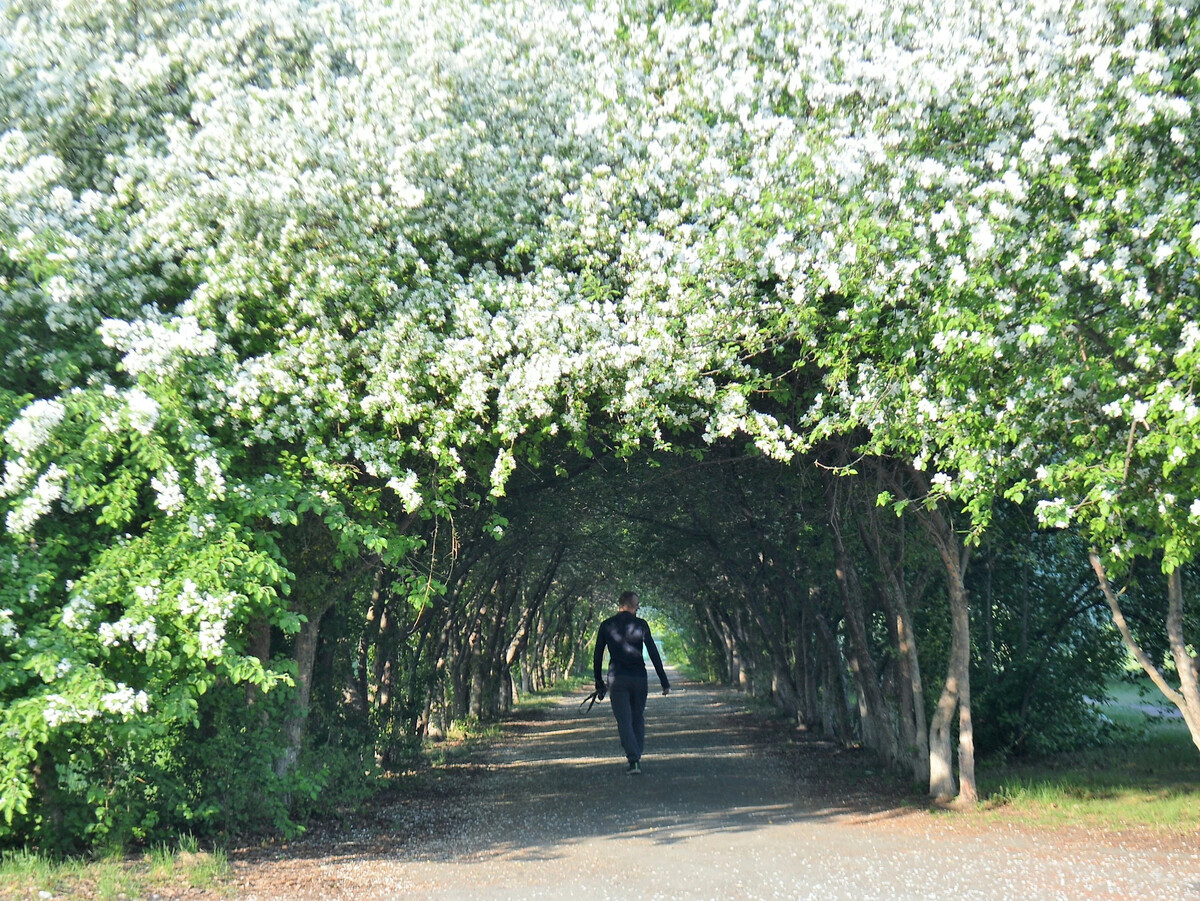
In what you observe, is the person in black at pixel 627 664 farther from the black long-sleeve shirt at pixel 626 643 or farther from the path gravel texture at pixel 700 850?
the path gravel texture at pixel 700 850

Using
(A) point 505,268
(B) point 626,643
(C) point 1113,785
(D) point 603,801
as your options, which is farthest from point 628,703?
(C) point 1113,785

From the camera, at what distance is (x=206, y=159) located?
8.47m

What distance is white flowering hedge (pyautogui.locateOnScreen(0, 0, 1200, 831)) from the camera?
657 cm

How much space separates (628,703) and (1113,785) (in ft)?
18.7

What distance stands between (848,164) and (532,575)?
2457cm

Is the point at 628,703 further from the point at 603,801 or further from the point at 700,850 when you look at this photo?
the point at 700,850

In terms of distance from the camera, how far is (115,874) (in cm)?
750

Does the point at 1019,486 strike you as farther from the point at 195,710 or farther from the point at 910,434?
the point at 195,710

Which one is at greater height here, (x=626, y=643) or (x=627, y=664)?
(x=626, y=643)

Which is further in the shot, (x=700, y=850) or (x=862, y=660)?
(x=862, y=660)

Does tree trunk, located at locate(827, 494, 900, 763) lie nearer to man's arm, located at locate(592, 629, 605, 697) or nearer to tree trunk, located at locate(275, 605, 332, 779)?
man's arm, located at locate(592, 629, 605, 697)

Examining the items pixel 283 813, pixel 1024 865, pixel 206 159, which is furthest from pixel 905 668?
pixel 206 159

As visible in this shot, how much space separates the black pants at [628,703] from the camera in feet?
39.0

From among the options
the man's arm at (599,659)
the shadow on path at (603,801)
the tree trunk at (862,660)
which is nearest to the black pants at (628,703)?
the man's arm at (599,659)
